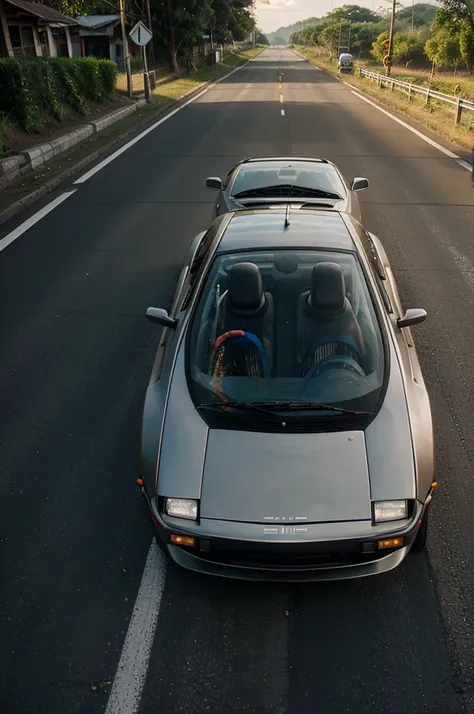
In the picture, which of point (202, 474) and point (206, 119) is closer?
point (202, 474)

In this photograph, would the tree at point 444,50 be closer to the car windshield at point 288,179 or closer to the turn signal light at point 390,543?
the car windshield at point 288,179

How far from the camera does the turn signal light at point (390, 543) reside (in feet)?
11.7

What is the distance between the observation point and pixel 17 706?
3.23m

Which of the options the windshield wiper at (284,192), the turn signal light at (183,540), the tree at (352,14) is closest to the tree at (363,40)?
the tree at (352,14)

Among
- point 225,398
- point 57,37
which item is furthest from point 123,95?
point 225,398

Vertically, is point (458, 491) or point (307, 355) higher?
point (307, 355)

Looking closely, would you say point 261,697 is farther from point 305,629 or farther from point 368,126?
Result: point 368,126

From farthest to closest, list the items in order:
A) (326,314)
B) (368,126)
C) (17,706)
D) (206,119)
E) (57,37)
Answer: (57,37) < (206,119) < (368,126) < (326,314) < (17,706)

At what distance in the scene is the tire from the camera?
385cm

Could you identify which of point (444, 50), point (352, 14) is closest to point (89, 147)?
point (444, 50)

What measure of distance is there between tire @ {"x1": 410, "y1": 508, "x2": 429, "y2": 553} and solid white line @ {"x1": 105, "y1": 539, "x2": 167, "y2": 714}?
1506 millimetres

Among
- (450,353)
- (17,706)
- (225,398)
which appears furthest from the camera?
(450,353)

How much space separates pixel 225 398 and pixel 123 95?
26181mm

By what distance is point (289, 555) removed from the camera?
3.51m
